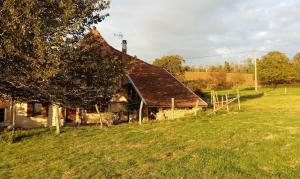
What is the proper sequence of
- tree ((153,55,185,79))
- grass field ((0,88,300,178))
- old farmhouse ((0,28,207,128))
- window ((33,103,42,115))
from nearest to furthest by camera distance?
grass field ((0,88,300,178)) → old farmhouse ((0,28,207,128)) → window ((33,103,42,115)) → tree ((153,55,185,79))

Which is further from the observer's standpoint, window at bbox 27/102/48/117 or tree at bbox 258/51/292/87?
tree at bbox 258/51/292/87

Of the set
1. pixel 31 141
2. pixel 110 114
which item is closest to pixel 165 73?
pixel 110 114

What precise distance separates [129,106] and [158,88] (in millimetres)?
3905

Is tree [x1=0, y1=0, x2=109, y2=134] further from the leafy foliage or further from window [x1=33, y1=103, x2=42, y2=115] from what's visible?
window [x1=33, y1=103, x2=42, y2=115]

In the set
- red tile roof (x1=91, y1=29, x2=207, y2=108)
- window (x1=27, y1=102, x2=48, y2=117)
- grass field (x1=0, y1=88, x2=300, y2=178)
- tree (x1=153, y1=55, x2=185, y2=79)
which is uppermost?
tree (x1=153, y1=55, x2=185, y2=79)

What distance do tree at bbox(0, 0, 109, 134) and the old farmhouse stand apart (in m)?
11.5

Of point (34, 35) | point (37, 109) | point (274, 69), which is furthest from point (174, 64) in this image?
point (34, 35)

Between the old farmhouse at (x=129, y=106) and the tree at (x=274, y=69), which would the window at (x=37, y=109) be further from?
the tree at (x=274, y=69)

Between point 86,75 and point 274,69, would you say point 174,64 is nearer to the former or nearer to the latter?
point 274,69

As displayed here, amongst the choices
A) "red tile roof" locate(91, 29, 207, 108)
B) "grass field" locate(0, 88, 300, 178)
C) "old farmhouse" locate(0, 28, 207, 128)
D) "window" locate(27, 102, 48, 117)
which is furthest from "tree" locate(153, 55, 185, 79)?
"grass field" locate(0, 88, 300, 178)

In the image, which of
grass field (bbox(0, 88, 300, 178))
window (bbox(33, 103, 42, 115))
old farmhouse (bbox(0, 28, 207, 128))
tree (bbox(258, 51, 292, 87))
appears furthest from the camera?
tree (bbox(258, 51, 292, 87))

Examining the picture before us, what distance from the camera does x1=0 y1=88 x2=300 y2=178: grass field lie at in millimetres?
11852

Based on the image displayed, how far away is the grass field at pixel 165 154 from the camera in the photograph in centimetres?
1185

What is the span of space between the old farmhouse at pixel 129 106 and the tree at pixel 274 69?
42628mm
